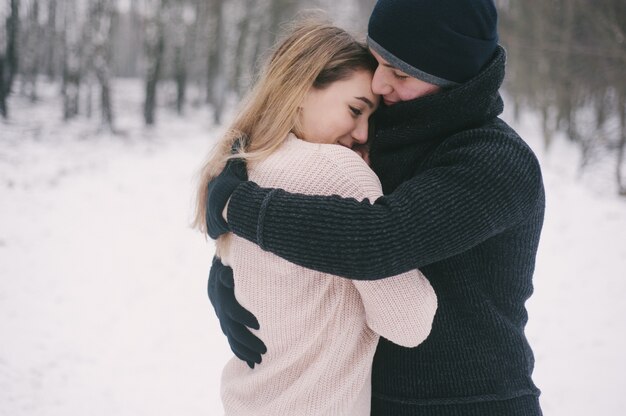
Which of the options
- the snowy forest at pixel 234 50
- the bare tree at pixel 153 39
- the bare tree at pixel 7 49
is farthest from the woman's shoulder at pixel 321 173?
the bare tree at pixel 153 39

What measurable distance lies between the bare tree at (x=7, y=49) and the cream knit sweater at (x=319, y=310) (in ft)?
50.0

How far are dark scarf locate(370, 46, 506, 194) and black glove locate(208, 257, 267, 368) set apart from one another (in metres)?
0.64

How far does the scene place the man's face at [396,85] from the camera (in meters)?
1.47

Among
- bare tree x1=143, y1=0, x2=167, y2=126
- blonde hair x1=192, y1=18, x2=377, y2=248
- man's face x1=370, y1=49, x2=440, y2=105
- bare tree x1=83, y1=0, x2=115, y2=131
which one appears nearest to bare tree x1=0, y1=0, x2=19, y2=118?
bare tree x1=83, y1=0, x2=115, y2=131

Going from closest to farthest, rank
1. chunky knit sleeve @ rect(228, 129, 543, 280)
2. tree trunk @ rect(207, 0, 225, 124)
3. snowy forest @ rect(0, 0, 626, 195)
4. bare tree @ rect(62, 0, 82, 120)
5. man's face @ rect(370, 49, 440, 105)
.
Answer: chunky knit sleeve @ rect(228, 129, 543, 280) < man's face @ rect(370, 49, 440, 105) < snowy forest @ rect(0, 0, 626, 195) < bare tree @ rect(62, 0, 82, 120) < tree trunk @ rect(207, 0, 225, 124)

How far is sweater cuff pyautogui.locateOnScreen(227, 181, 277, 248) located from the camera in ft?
3.98

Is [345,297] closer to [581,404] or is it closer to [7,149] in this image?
[581,404]

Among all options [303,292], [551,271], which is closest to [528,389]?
[303,292]

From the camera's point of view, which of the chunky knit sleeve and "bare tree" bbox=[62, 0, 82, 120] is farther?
"bare tree" bbox=[62, 0, 82, 120]

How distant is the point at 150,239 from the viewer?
24.4 feet

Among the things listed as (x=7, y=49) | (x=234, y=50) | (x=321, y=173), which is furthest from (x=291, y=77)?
(x=234, y=50)

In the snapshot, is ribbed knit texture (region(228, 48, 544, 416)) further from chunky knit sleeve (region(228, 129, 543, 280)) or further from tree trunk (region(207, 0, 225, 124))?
tree trunk (region(207, 0, 225, 124))

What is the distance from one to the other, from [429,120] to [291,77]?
544 millimetres

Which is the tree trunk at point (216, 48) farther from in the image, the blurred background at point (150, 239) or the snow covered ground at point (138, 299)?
the snow covered ground at point (138, 299)
